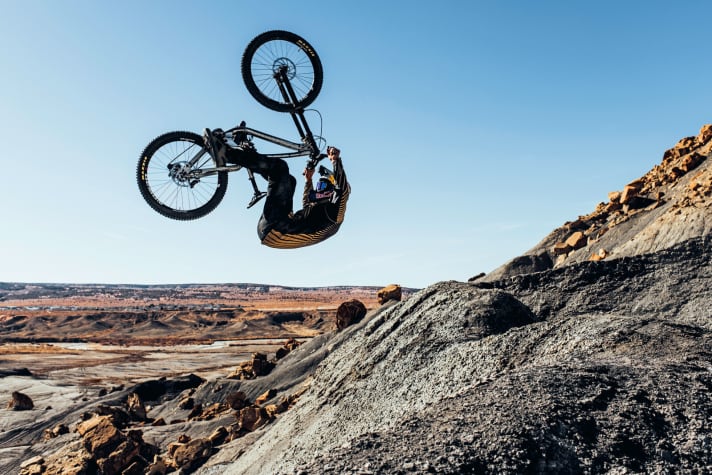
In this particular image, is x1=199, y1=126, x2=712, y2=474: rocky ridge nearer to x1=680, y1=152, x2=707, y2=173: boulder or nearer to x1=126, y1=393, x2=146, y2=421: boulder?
x1=126, y1=393, x2=146, y2=421: boulder

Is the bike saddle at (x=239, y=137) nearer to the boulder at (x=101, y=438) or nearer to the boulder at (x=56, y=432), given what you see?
the boulder at (x=101, y=438)

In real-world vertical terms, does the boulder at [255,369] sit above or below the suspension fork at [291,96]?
below

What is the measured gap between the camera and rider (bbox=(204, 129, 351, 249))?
8477 millimetres

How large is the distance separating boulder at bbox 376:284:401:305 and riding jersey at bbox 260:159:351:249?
16.0 meters

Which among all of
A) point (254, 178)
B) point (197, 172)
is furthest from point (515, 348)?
point (197, 172)

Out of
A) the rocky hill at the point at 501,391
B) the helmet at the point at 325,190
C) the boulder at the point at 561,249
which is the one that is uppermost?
the boulder at the point at 561,249

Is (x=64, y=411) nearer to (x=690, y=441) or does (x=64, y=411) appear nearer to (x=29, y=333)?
(x=690, y=441)

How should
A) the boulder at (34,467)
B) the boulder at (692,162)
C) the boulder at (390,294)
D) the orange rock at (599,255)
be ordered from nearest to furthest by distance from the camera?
the boulder at (34,467), the orange rock at (599,255), the boulder at (390,294), the boulder at (692,162)

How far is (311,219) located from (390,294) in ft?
54.0

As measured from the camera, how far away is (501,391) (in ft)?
20.5

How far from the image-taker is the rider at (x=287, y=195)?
8.48m

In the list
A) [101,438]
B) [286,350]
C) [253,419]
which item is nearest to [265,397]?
[253,419]

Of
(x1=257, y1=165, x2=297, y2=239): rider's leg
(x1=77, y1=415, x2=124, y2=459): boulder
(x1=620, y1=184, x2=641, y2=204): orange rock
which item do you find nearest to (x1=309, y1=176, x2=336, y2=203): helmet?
(x1=257, y1=165, x2=297, y2=239): rider's leg

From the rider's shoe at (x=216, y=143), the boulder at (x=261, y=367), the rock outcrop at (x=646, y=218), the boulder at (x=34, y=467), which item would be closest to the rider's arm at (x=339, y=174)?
the rider's shoe at (x=216, y=143)
